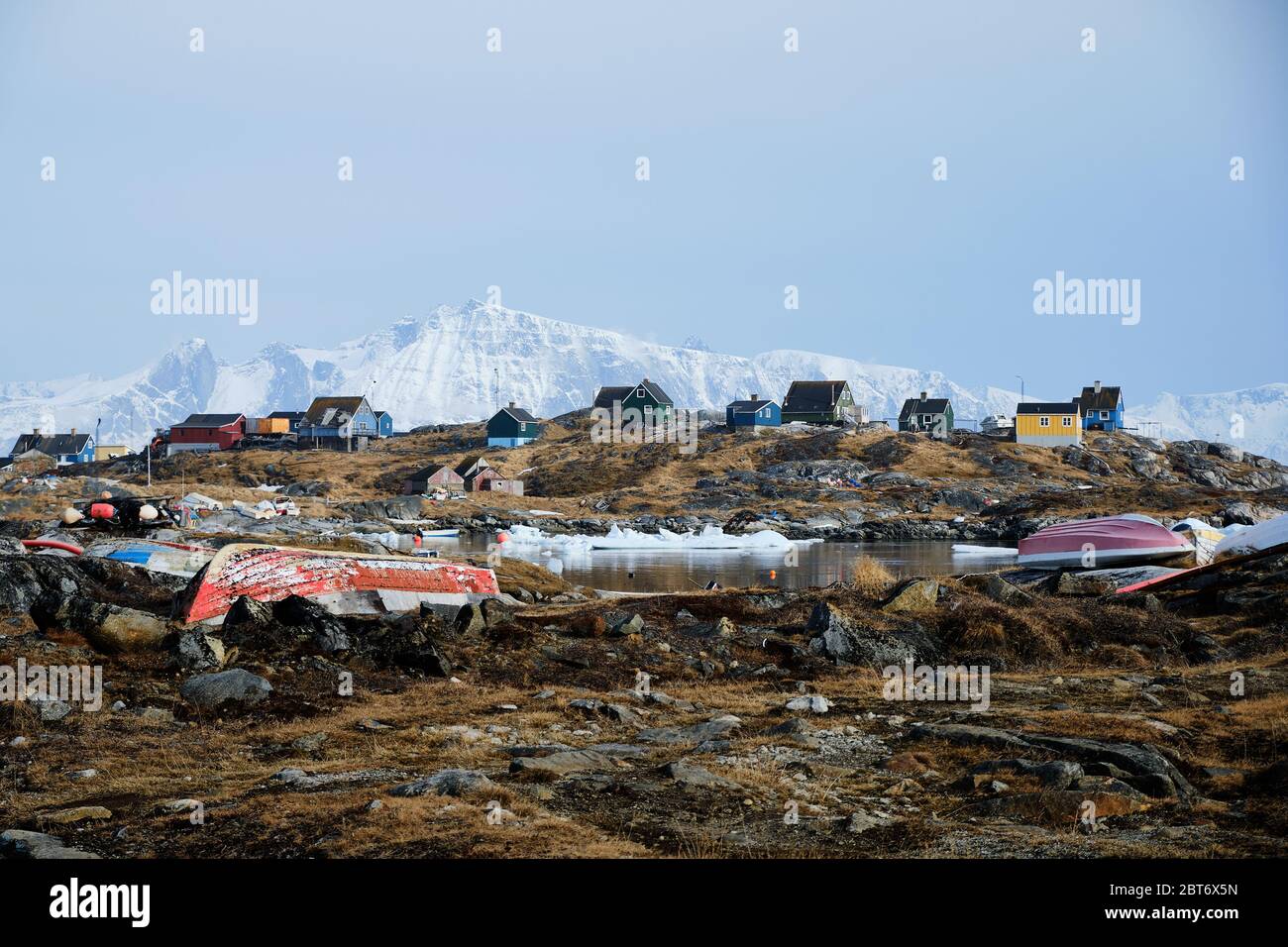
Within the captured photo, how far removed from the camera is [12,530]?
48.6 m

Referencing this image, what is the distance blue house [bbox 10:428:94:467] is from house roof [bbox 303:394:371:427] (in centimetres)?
4812

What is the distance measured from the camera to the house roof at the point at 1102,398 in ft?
504

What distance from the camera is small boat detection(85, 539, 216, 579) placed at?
29203 mm

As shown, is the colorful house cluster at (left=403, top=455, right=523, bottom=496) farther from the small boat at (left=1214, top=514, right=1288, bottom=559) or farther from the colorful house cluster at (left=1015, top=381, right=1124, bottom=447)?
the small boat at (left=1214, top=514, right=1288, bottom=559)

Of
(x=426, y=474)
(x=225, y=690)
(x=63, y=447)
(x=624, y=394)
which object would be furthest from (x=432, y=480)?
(x=63, y=447)

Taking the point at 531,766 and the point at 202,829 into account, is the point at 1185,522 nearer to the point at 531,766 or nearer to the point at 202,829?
the point at 531,766

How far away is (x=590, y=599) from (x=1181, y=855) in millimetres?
23789

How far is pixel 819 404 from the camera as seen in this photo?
144m

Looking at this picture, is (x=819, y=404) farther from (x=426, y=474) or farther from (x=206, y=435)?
(x=206, y=435)

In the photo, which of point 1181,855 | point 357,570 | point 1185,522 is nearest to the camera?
point 1181,855

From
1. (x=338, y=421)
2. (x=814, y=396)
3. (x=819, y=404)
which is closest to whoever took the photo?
(x=819, y=404)

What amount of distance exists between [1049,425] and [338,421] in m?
95.2

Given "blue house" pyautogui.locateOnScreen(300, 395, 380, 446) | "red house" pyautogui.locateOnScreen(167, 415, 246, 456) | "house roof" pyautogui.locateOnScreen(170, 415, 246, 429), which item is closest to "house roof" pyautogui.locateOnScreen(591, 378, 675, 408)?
"blue house" pyautogui.locateOnScreen(300, 395, 380, 446)
